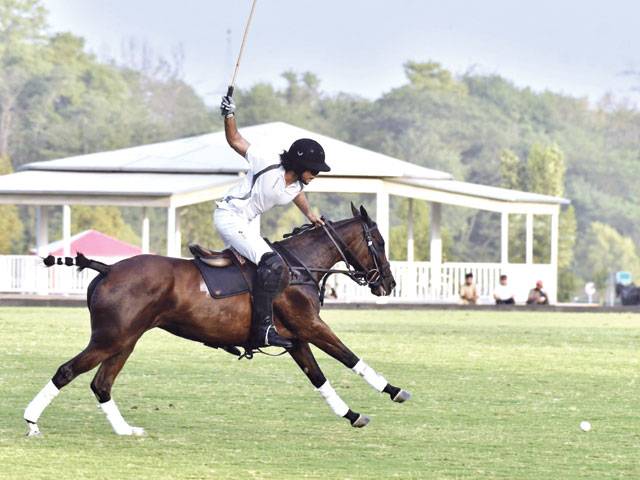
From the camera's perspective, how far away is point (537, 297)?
40.1 metres

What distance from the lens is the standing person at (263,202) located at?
1292 centimetres

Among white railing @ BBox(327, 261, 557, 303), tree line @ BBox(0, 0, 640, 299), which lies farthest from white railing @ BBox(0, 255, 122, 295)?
tree line @ BBox(0, 0, 640, 299)

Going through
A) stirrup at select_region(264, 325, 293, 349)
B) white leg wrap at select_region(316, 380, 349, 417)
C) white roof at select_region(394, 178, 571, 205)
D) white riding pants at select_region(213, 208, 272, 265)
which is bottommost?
white leg wrap at select_region(316, 380, 349, 417)

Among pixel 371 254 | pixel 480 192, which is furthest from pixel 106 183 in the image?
pixel 371 254

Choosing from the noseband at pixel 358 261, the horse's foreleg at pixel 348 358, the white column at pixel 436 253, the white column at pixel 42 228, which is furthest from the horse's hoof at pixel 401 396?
the white column at pixel 42 228

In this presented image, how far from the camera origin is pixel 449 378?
18.5 meters

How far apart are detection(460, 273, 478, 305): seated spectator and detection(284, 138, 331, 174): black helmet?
87.1ft

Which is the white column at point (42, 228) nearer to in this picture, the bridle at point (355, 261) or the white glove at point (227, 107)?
the bridle at point (355, 261)

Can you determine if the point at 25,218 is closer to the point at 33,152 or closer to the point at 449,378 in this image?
the point at 33,152

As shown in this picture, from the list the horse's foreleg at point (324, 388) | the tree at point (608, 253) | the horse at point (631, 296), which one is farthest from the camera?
the tree at point (608, 253)

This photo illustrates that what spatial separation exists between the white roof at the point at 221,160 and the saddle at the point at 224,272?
27.5 meters

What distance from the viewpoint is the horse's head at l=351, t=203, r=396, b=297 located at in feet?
45.2

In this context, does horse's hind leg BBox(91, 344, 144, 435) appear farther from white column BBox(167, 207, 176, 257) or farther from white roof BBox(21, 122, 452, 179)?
white roof BBox(21, 122, 452, 179)

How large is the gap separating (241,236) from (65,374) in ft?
5.62
